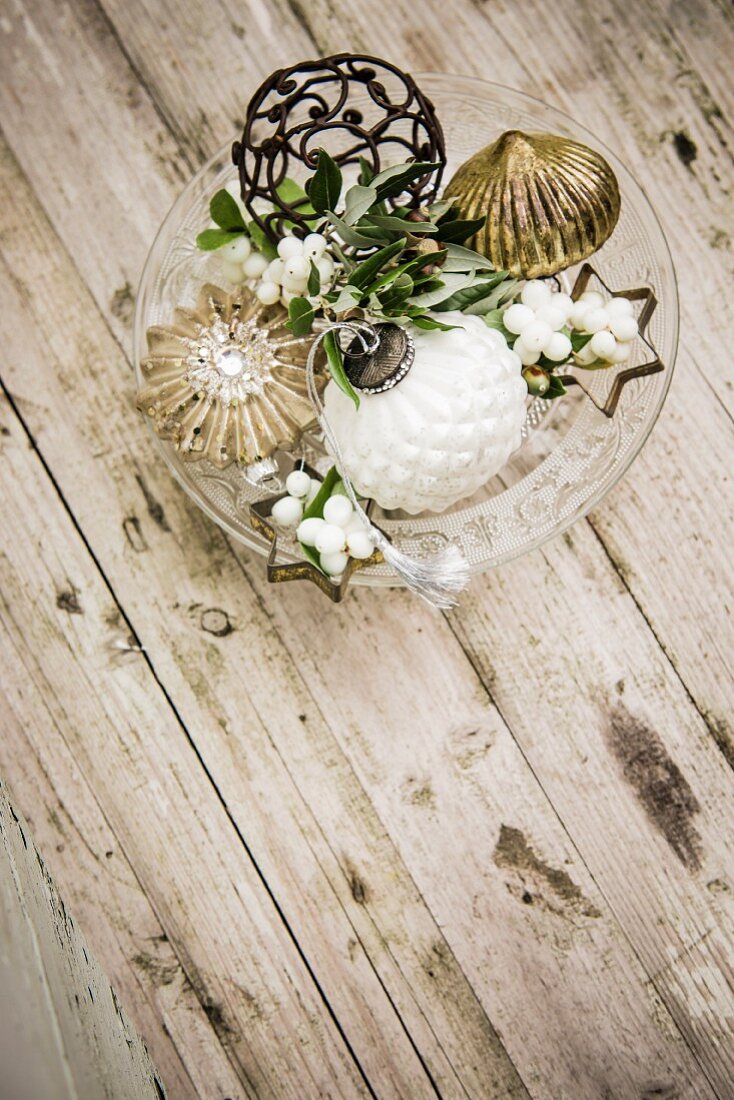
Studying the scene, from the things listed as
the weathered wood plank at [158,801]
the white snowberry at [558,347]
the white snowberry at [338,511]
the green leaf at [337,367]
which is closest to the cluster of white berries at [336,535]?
the white snowberry at [338,511]

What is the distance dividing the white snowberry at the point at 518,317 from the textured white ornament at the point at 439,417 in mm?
15

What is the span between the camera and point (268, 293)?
0.71 m

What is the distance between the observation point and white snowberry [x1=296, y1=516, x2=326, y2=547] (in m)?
0.68

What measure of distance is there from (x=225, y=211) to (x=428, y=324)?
23 centimetres

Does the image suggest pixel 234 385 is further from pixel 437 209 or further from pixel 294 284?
pixel 437 209

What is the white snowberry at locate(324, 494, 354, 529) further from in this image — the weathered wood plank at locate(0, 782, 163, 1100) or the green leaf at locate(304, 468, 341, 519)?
the weathered wood plank at locate(0, 782, 163, 1100)

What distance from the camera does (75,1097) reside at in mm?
593

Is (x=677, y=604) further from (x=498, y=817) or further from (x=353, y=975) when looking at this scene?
(x=353, y=975)

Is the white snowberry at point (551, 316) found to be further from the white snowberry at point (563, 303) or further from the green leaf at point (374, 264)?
the green leaf at point (374, 264)

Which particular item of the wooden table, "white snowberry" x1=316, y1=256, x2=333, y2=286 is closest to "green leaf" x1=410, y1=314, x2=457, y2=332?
→ "white snowberry" x1=316, y1=256, x2=333, y2=286

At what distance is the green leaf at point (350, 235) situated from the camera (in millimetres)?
604

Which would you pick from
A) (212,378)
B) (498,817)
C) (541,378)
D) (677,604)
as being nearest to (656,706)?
(677,604)

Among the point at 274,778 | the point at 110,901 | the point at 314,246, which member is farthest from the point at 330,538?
the point at 110,901

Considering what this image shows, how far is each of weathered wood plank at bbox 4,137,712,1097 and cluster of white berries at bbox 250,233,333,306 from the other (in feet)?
1.05
